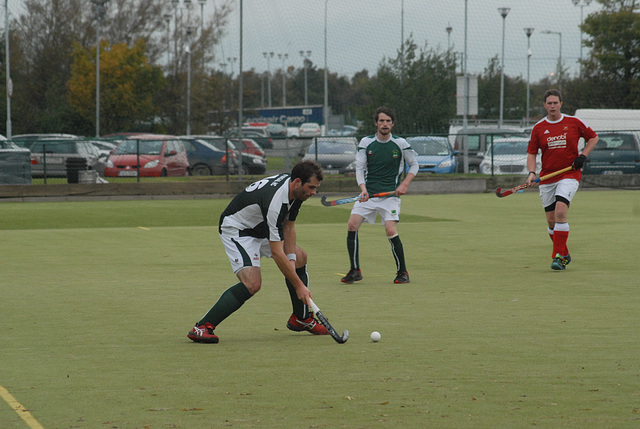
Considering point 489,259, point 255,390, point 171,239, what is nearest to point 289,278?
point 255,390

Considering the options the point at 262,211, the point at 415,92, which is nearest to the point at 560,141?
the point at 262,211

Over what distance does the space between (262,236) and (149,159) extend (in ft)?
76.0

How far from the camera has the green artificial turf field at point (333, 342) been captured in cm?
502

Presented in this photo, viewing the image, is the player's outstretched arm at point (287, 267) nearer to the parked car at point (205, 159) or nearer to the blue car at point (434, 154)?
the blue car at point (434, 154)

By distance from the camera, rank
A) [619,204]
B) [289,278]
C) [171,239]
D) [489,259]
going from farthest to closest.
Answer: [619,204], [171,239], [489,259], [289,278]

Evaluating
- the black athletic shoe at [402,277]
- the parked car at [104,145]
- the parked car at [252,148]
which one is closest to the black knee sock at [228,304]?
the black athletic shoe at [402,277]

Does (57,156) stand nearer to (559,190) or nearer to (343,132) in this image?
(559,190)

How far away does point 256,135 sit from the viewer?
57031 millimetres

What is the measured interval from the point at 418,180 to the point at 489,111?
30516 mm

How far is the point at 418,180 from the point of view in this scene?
29.2 m

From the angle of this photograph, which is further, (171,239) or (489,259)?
(171,239)

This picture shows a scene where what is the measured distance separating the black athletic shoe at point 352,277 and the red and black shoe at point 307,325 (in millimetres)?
3028

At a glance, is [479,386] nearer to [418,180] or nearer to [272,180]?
[272,180]

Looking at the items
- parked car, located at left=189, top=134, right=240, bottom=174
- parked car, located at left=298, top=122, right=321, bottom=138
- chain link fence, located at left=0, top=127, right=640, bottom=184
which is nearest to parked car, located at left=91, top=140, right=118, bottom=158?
chain link fence, located at left=0, top=127, right=640, bottom=184
